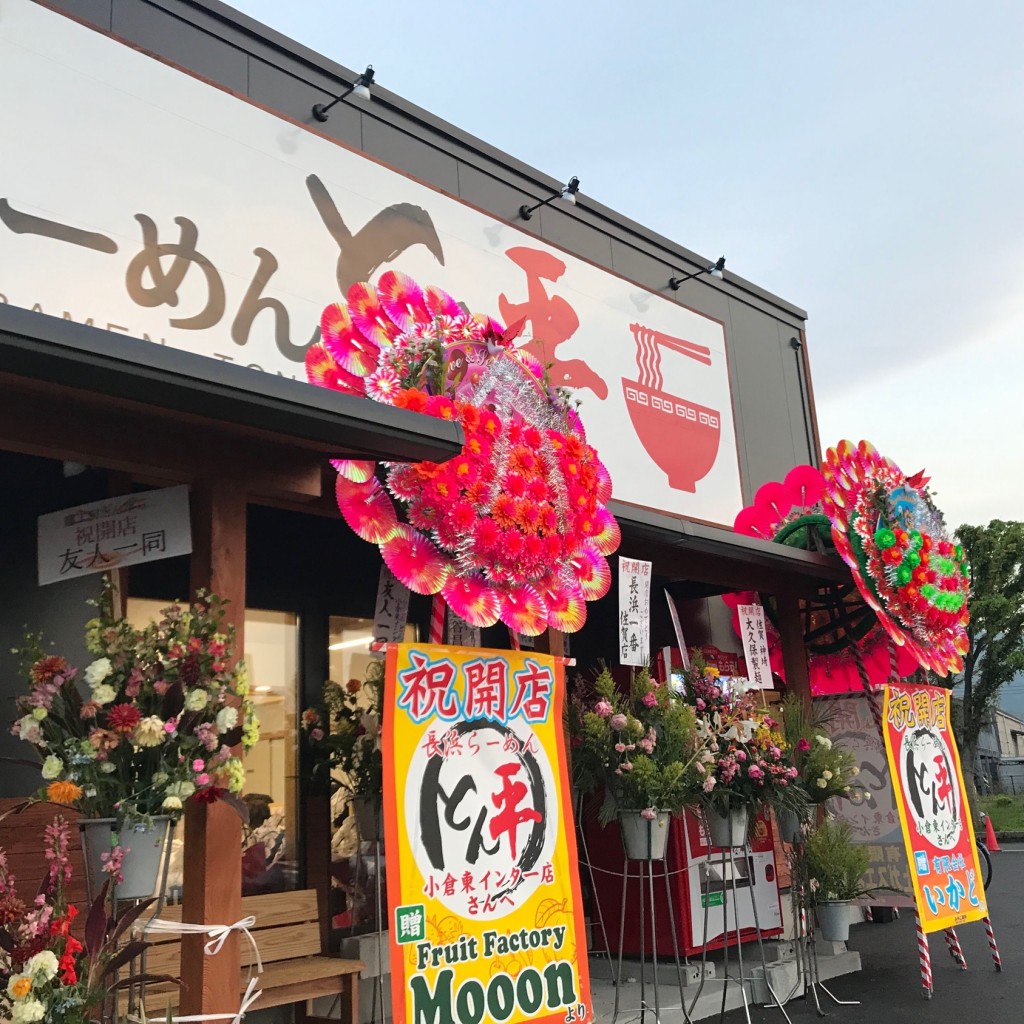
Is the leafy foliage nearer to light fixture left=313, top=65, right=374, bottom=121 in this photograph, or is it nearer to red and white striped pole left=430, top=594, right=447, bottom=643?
light fixture left=313, top=65, right=374, bottom=121

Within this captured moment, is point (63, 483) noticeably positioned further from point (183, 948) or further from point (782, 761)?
point (782, 761)

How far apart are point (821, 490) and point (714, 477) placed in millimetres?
2204

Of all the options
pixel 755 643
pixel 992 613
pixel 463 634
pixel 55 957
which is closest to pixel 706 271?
pixel 755 643

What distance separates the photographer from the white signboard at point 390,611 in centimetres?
455

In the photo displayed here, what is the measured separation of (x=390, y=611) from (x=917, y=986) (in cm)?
421

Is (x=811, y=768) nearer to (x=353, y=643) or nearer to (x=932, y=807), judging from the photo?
(x=932, y=807)

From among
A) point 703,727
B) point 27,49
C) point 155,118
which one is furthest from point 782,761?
point 27,49

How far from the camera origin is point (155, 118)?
5.38 meters

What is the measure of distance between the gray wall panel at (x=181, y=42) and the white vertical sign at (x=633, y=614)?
11.8 ft

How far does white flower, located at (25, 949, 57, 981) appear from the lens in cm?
267

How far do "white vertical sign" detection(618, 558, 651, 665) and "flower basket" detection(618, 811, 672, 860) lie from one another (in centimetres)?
73

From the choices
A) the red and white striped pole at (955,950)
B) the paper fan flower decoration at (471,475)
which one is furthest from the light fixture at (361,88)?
the red and white striped pole at (955,950)

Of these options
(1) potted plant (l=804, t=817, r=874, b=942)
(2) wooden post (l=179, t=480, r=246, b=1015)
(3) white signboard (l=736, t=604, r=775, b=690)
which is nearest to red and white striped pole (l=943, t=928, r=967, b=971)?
(1) potted plant (l=804, t=817, r=874, b=942)

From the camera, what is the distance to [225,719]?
126 inches
